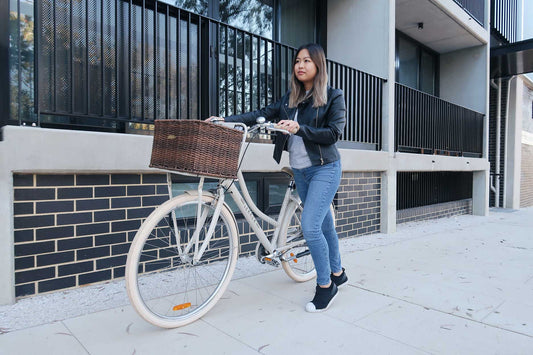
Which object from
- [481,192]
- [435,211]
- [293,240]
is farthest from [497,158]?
[293,240]

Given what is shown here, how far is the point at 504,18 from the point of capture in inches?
402

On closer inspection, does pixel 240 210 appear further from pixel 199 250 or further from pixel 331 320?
pixel 331 320

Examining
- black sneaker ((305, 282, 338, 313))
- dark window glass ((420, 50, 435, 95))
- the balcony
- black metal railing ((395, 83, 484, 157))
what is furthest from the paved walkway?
dark window glass ((420, 50, 435, 95))

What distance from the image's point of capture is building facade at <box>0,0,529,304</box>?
9.07 ft

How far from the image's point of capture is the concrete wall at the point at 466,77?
8.96 meters

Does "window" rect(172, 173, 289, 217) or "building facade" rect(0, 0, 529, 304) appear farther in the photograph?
"window" rect(172, 173, 289, 217)

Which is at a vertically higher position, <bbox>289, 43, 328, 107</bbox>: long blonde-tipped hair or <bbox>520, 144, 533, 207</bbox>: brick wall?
<bbox>289, 43, 328, 107</bbox>: long blonde-tipped hair

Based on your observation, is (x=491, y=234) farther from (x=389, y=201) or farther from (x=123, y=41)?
(x=123, y=41)

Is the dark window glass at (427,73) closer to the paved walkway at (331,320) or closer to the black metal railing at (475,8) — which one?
the black metal railing at (475,8)

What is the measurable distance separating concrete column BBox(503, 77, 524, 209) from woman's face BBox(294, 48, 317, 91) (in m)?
10.8

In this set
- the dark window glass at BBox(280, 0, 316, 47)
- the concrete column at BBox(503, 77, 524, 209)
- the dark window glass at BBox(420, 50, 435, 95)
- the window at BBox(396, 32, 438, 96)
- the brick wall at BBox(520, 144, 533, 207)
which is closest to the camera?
the dark window glass at BBox(280, 0, 316, 47)

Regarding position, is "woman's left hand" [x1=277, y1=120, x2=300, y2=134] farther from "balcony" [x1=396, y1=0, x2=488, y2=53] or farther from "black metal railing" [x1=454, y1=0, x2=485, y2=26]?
"black metal railing" [x1=454, y1=0, x2=485, y2=26]

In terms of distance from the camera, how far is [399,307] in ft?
9.08

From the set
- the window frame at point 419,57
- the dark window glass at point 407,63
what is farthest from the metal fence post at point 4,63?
the dark window glass at point 407,63
